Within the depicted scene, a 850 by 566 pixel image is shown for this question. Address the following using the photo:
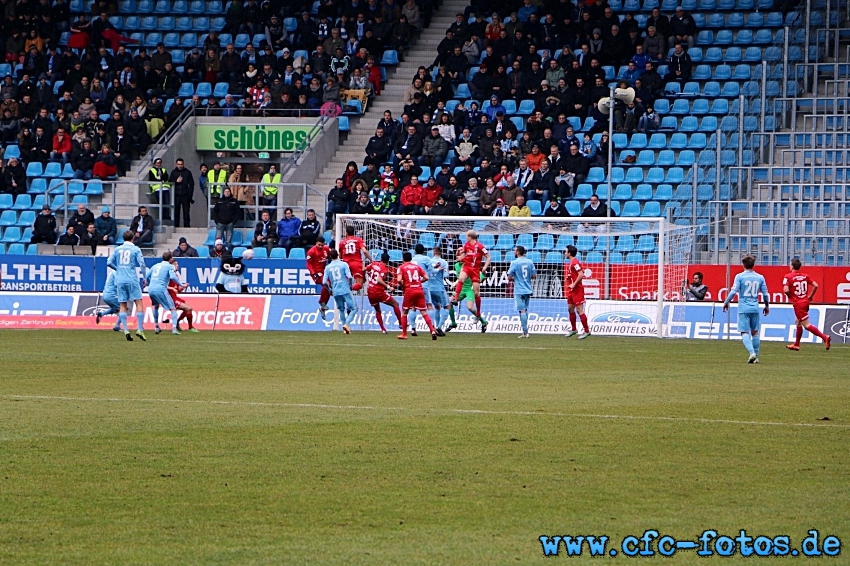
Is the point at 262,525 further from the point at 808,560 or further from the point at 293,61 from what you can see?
the point at 293,61

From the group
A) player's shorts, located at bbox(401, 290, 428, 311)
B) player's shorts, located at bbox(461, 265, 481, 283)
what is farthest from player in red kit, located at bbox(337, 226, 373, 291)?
player's shorts, located at bbox(401, 290, 428, 311)

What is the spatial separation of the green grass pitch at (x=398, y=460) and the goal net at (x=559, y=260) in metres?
10.4

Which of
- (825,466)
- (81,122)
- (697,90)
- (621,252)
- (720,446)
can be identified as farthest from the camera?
(81,122)

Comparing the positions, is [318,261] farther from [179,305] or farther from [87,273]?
[87,273]

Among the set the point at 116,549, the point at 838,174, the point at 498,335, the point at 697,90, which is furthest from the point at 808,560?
the point at 697,90

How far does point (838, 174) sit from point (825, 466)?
24005 mm

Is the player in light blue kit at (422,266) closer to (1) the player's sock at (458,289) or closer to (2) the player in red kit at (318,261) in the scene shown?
(1) the player's sock at (458,289)

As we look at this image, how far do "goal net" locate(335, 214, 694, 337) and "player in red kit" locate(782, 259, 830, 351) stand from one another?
12.1 ft

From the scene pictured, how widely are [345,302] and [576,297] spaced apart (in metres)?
4.88

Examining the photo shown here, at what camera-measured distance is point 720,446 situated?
1066 cm

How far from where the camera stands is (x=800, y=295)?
2452cm

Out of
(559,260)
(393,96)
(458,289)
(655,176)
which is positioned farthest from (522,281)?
(393,96)

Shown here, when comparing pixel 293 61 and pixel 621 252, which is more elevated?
pixel 293 61

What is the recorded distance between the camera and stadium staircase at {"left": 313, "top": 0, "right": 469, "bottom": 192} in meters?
38.2
